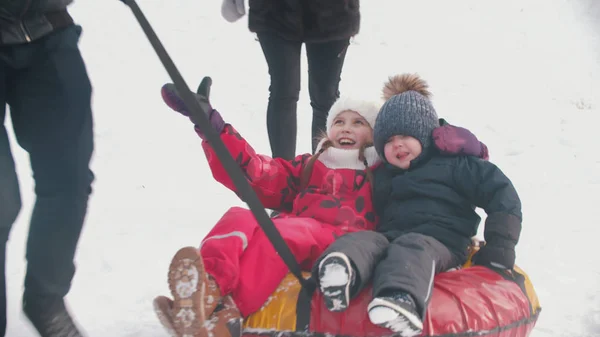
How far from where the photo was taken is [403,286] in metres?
1.44

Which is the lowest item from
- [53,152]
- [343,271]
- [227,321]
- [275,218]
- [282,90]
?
[227,321]

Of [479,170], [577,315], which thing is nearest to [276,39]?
[479,170]

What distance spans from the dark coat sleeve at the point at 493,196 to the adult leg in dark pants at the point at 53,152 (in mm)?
1237

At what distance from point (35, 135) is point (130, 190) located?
5.96 ft

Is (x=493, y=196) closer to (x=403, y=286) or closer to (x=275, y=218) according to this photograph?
(x=403, y=286)

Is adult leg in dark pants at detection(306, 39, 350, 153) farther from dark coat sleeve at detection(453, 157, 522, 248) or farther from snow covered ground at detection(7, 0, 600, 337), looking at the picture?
dark coat sleeve at detection(453, 157, 522, 248)

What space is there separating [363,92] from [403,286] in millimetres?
1231

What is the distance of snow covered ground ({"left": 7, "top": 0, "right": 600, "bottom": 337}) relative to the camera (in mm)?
2436

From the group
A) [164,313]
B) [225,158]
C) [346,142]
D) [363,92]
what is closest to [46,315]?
[164,313]

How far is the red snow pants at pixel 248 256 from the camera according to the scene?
1.58 metres

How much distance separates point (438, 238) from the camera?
191cm

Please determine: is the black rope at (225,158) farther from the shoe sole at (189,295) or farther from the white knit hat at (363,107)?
the white knit hat at (363,107)

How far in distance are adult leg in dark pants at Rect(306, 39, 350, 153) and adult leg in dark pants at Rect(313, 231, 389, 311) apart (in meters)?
1.14

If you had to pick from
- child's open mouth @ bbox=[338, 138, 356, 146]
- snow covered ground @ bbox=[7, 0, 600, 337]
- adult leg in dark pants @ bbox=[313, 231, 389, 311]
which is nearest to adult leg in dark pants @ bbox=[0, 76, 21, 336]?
snow covered ground @ bbox=[7, 0, 600, 337]
